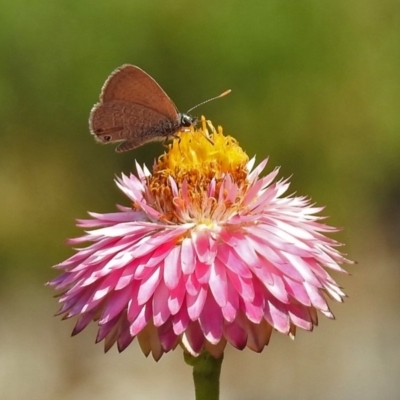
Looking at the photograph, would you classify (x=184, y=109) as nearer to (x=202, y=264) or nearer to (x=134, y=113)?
(x=134, y=113)

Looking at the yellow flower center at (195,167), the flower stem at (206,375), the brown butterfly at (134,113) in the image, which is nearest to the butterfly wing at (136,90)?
the brown butterfly at (134,113)

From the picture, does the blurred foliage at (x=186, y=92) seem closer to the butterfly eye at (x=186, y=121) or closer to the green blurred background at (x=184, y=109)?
the green blurred background at (x=184, y=109)

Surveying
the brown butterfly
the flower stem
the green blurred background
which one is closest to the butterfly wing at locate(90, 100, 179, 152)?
the brown butterfly

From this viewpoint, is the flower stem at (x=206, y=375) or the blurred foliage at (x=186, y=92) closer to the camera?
the flower stem at (x=206, y=375)

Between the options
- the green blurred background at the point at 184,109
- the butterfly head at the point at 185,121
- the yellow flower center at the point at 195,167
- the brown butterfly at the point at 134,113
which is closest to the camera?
the yellow flower center at the point at 195,167

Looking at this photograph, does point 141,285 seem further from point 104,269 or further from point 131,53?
point 131,53

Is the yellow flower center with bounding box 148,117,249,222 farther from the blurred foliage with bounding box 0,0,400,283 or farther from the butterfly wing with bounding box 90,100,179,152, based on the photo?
the blurred foliage with bounding box 0,0,400,283
